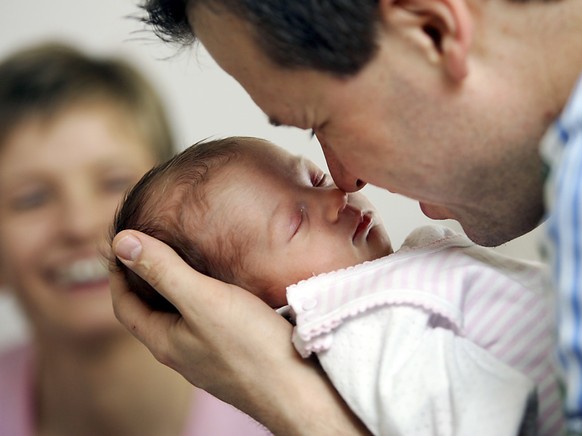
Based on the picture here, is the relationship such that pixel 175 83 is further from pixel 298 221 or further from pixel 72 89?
pixel 298 221

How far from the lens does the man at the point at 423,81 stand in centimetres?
82

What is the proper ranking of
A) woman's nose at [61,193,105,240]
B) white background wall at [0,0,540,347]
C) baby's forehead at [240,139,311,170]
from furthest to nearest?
white background wall at [0,0,540,347] → woman's nose at [61,193,105,240] → baby's forehead at [240,139,311,170]

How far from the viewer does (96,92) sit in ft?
7.59

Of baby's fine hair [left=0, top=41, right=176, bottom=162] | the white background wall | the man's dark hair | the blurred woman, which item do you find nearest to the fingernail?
the man's dark hair

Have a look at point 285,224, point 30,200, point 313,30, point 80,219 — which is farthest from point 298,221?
point 30,200

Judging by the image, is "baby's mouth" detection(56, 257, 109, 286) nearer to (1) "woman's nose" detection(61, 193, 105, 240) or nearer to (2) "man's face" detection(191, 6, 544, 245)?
(1) "woman's nose" detection(61, 193, 105, 240)

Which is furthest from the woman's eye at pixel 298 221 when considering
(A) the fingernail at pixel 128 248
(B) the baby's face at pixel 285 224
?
(A) the fingernail at pixel 128 248

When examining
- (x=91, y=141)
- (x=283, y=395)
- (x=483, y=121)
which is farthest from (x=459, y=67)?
(x=91, y=141)

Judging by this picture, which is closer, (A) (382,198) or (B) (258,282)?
(B) (258,282)

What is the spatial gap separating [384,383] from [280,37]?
0.40 m

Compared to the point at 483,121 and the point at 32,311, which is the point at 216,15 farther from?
the point at 32,311

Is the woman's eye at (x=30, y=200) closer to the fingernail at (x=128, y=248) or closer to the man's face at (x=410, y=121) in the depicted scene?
the fingernail at (x=128, y=248)

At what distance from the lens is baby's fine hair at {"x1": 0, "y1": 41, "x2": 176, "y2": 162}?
225 cm

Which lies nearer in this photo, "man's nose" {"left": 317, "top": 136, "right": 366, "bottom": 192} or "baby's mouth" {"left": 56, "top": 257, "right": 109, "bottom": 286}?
"man's nose" {"left": 317, "top": 136, "right": 366, "bottom": 192}
